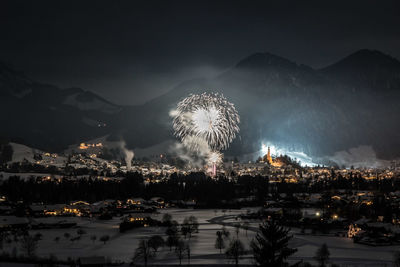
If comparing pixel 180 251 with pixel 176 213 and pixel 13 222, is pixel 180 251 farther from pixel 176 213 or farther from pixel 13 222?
pixel 176 213

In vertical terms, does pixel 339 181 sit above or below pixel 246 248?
above

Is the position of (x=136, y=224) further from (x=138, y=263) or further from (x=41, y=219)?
(x=138, y=263)

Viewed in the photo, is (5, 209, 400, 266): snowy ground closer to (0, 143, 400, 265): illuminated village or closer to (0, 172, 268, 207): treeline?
(0, 143, 400, 265): illuminated village

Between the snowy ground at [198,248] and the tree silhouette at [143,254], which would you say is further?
the snowy ground at [198,248]

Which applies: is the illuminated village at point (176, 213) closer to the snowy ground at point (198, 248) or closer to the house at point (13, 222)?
the house at point (13, 222)

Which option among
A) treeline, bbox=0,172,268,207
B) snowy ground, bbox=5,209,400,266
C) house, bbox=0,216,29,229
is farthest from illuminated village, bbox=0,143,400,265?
treeline, bbox=0,172,268,207

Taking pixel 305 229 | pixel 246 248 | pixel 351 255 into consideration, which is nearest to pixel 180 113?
pixel 305 229

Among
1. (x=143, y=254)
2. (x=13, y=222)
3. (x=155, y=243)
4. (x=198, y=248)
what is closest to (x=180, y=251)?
(x=143, y=254)

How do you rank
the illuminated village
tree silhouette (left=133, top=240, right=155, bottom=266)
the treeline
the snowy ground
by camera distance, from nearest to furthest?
tree silhouette (left=133, top=240, right=155, bottom=266), the snowy ground, the illuminated village, the treeline

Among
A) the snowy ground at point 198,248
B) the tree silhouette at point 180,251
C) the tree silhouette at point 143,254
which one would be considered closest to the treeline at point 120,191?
the snowy ground at point 198,248

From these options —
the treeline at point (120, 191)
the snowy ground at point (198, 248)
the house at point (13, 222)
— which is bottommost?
the snowy ground at point (198, 248)

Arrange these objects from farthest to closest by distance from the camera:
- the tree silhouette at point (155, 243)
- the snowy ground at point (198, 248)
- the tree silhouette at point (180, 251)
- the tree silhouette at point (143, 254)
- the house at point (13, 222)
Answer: the house at point (13, 222) < the tree silhouette at point (155, 243) < the snowy ground at point (198, 248) < the tree silhouette at point (180, 251) < the tree silhouette at point (143, 254)
